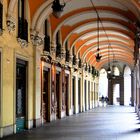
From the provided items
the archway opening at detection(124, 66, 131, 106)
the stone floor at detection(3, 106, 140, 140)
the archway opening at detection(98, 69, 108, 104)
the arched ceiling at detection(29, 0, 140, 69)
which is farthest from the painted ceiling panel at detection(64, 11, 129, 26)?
the archway opening at detection(98, 69, 108, 104)

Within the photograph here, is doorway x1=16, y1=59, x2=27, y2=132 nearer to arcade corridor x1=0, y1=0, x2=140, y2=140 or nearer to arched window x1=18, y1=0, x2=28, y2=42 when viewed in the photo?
arcade corridor x1=0, y1=0, x2=140, y2=140

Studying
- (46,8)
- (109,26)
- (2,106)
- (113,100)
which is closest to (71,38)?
(109,26)

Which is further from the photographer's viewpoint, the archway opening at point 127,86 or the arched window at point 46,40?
the archway opening at point 127,86

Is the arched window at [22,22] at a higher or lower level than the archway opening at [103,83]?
higher

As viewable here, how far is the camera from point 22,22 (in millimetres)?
16703

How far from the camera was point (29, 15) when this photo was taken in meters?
18.0

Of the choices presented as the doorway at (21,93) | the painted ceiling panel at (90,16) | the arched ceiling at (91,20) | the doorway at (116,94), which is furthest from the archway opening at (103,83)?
the doorway at (21,93)

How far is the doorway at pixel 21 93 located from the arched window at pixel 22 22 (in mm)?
1066

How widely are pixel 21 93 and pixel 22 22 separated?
9.53 feet

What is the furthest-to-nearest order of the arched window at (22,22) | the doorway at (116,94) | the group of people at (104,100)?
1. the doorway at (116,94)
2. the group of people at (104,100)
3. the arched window at (22,22)

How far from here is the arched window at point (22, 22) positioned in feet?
53.7

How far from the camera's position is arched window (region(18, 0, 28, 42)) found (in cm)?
1637

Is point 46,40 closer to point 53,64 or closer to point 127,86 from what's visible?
point 53,64

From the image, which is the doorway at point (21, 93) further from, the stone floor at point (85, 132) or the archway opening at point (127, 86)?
the archway opening at point (127, 86)
